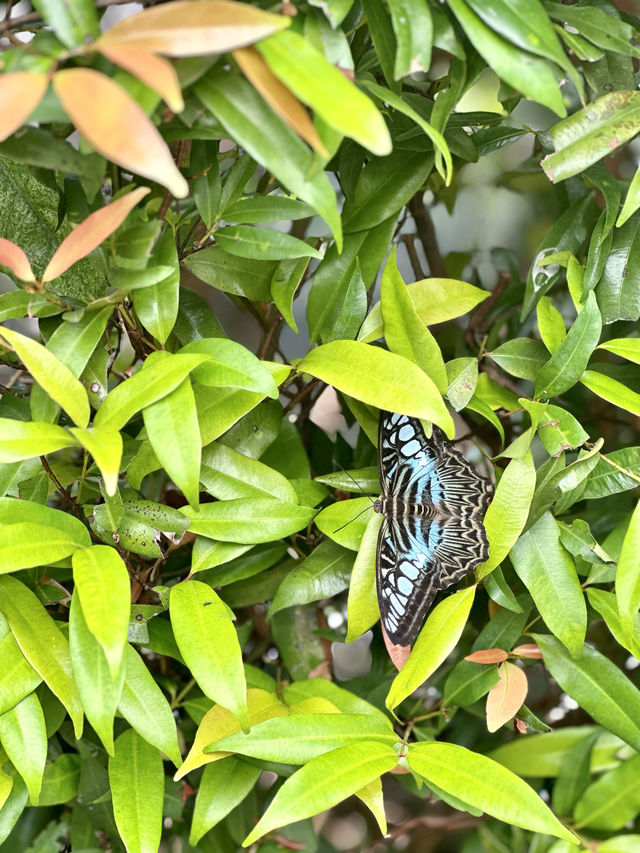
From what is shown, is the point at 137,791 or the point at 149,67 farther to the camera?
the point at 137,791

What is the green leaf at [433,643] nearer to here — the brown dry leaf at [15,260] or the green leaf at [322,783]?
the green leaf at [322,783]

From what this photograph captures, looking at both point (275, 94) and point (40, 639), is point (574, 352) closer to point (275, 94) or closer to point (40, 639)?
point (275, 94)

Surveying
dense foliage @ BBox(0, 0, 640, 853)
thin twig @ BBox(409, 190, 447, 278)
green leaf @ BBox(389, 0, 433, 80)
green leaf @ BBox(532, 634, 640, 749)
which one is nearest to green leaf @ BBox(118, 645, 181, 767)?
dense foliage @ BBox(0, 0, 640, 853)

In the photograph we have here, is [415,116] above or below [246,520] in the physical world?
above

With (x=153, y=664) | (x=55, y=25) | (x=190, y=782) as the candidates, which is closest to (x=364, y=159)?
(x=55, y=25)

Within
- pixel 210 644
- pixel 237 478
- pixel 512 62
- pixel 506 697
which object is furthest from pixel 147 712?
pixel 512 62

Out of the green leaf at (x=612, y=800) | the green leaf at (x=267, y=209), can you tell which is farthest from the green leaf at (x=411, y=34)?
the green leaf at (x=612, y=800)
